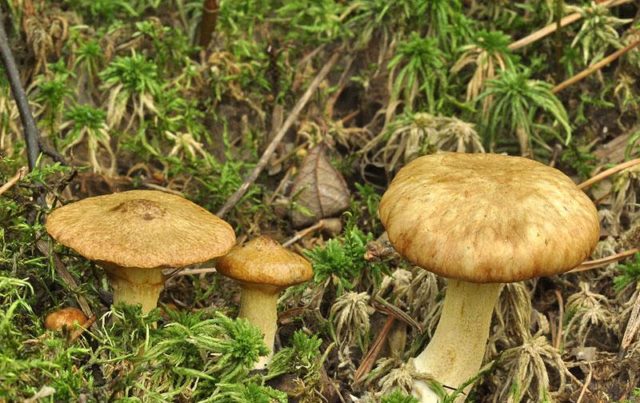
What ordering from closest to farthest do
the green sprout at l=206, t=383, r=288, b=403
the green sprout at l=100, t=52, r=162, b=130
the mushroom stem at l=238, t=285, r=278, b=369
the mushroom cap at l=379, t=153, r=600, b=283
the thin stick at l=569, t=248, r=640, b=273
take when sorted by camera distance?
the mushroom cap at l=379, t=153, r=600, b=283, the green sprout at l=206, t=383, r=288, b=403, the mushroom stem at l=238, t=285, r=278, b=369, the thin stick at l=569, t=248, r=640, b=273, the green sprout at l=100, t=52, r=162, b=130

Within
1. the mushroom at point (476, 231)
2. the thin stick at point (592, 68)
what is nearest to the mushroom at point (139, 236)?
the mushroom at point (476, 231)

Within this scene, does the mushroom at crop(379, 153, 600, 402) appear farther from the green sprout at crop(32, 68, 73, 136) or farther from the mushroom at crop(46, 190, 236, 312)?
the green sprout at crop(32, 68, 73, 136)

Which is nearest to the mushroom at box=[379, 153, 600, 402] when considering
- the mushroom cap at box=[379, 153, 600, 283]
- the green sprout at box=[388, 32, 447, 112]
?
the mushroom cap at box=[379, 153, 600, 283]

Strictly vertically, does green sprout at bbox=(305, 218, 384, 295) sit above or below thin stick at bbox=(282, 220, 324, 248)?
above

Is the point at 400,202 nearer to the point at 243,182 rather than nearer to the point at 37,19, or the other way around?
the point at 243,182

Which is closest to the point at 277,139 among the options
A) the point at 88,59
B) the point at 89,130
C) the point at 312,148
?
the point at 312,148

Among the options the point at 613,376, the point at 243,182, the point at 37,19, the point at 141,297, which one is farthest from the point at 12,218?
the point at 613,376
